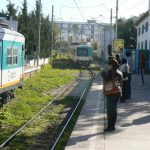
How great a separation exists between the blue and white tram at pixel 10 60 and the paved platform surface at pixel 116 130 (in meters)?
3.03

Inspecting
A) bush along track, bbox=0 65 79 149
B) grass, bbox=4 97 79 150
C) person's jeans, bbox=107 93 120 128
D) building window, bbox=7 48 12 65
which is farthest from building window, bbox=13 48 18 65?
person's jeans, bbox=107 93 120 128

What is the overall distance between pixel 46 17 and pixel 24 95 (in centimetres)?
4030

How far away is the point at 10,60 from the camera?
18.6 metres

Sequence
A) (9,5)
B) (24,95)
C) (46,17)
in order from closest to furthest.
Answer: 1. (24,95)
2. (9,5)
3. (46,17)

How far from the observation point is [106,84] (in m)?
11.9

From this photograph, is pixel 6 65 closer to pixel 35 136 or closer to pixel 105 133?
pixel 35 136

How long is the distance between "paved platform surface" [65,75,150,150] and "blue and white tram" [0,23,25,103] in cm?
303

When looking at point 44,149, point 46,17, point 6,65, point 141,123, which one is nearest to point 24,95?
point 6,65

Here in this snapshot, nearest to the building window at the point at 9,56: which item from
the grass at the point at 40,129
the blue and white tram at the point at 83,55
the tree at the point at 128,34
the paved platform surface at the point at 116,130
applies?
the grass at the point at 40,129

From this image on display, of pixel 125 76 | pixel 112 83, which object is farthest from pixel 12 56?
pixel 112 83

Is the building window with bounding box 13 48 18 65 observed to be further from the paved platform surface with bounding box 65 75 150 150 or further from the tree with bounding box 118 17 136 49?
the tree with bounding box 118 17 136 49

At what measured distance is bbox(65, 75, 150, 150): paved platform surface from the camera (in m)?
10.4

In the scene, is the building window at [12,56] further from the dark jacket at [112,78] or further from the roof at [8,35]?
the dark jacket at [112,78]

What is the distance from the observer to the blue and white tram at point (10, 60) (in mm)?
16938
